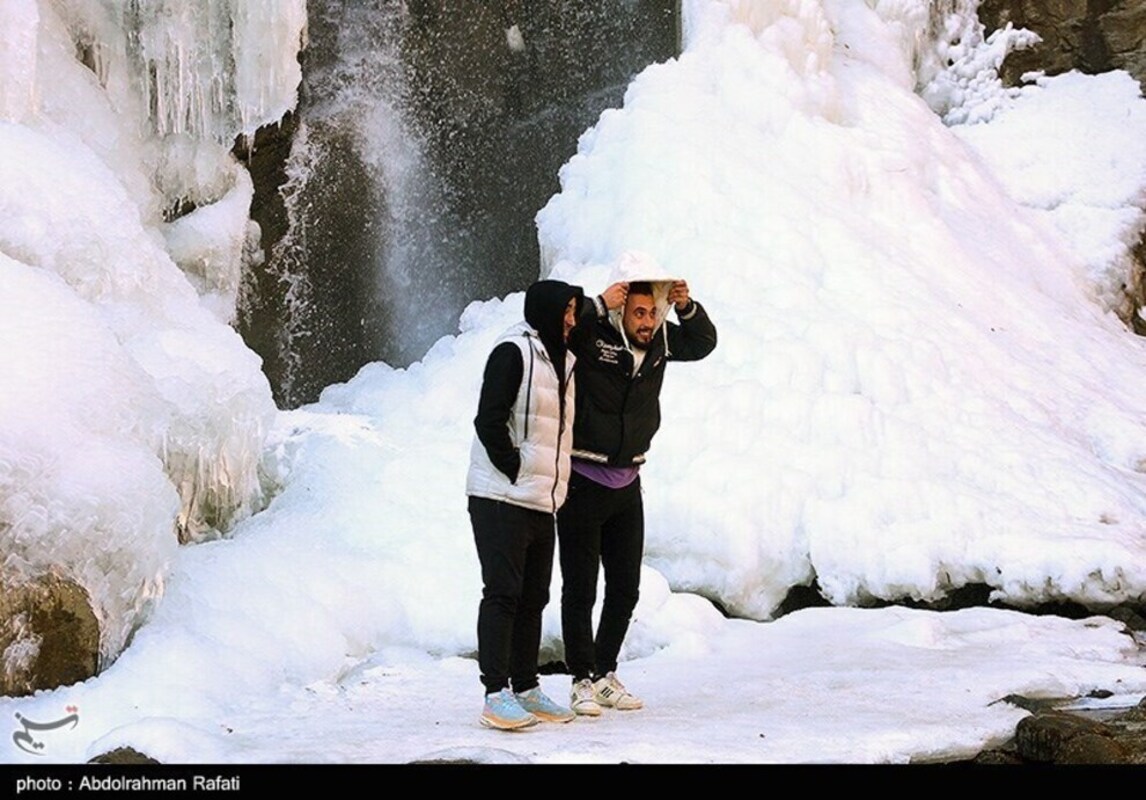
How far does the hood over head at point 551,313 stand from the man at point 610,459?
153mm

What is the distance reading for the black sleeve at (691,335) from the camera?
209 inches

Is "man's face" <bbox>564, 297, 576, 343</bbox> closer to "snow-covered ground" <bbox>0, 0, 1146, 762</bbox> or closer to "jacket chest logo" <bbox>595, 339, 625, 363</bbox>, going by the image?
"jacket chest logo" <bbox>595, 339, 625, 363</bbox>

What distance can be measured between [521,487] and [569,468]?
0.80 feet

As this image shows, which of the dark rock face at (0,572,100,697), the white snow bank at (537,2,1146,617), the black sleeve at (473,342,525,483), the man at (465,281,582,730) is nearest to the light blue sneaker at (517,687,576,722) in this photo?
the man at (465,281,582,730)

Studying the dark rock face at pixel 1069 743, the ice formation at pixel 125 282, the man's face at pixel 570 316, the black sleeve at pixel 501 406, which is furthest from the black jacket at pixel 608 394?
the ice formation at pixel 125 282

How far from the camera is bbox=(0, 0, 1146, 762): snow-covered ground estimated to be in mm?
5375

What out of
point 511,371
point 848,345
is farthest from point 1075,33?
point 511,371

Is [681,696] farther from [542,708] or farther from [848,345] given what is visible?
[848,345]

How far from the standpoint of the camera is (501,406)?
4746mm

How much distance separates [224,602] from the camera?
6.34 meters

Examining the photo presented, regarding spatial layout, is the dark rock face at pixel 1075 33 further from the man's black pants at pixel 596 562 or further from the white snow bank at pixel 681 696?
the man's black pants at pixel 596 562

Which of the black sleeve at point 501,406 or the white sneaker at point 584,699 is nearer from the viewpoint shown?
the black sleeve at point 501,406
